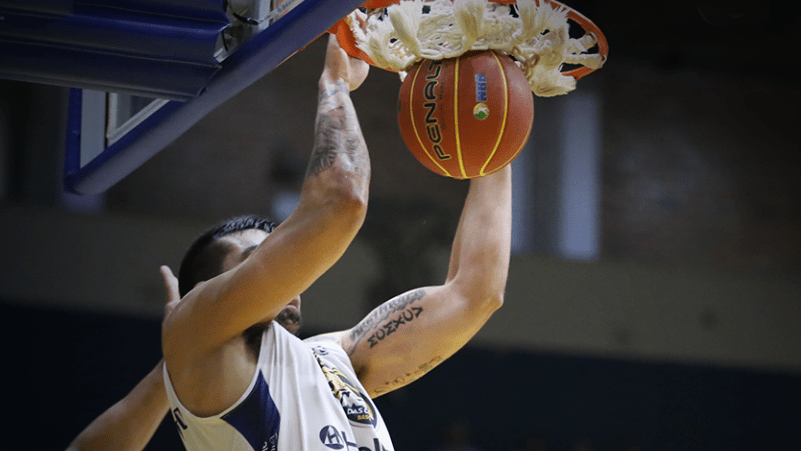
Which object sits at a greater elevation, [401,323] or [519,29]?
[519,29]

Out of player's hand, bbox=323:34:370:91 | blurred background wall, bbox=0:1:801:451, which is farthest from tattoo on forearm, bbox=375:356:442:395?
blurred background wall, bbox=0:1:801:451

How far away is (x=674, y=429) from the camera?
759 cm

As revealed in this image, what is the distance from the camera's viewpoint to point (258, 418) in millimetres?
1840

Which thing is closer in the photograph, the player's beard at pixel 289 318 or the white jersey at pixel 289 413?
the white jersey at pixel 289 413

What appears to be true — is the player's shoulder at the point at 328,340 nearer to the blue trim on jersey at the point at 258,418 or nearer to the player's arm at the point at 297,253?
the blue trim on jersey at the point at 258,418

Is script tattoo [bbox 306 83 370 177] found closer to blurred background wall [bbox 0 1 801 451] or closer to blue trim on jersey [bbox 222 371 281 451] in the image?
blue trim on jersey [bbox 222 371 281 451]

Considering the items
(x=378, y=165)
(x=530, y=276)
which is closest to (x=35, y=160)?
(x=378, y=165)

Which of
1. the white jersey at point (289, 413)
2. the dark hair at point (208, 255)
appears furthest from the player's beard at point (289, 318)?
the dark hair at point (208, 255)

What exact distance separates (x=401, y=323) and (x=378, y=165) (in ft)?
18.0

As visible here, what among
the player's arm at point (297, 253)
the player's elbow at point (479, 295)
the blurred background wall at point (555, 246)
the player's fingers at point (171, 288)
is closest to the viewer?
the player's arm at point (297, 253)

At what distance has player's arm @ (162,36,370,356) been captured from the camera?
161 cm

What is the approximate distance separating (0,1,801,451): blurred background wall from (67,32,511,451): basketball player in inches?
174

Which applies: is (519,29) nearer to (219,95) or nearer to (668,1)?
(219,95)

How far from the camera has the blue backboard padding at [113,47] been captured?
5.98ft
